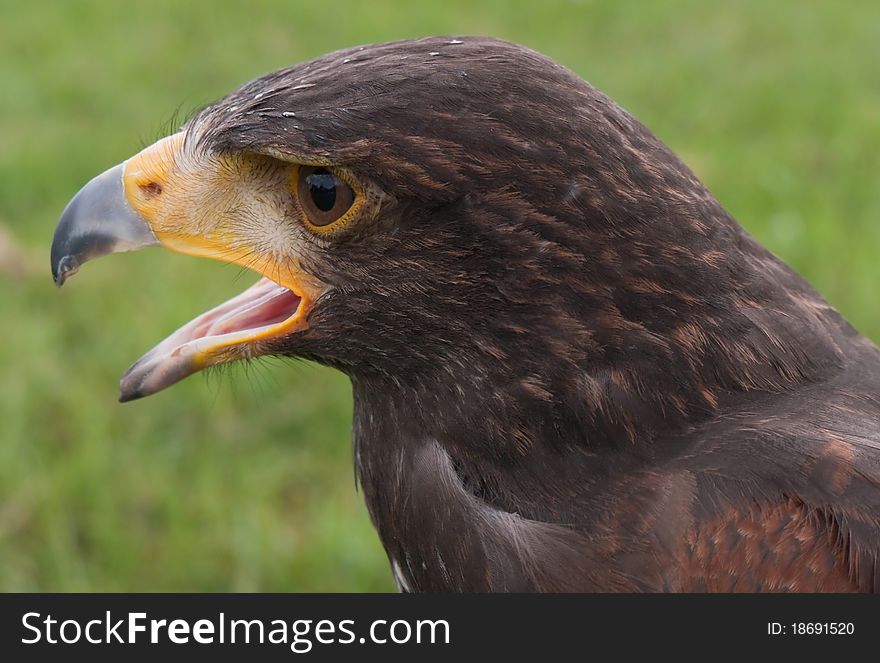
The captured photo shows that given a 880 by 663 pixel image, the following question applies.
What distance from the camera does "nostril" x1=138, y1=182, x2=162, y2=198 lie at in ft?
8.49

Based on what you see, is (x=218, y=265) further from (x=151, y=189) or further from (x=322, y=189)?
(x=322, y=189)

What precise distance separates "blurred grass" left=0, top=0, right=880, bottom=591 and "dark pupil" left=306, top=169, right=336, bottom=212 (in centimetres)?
72

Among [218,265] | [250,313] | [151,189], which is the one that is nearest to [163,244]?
[151,189]

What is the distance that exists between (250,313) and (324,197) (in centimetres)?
41

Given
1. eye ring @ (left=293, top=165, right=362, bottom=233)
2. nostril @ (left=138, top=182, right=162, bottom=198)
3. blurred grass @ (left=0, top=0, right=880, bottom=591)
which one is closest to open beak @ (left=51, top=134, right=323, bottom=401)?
nostril @ (left=138, top=182, right=162, bottom=198)

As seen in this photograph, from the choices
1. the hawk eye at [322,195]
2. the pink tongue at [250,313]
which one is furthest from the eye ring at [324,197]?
the pink tongue at [250,313]

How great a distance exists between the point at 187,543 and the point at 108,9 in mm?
6714

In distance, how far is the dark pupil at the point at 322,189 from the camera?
2355 millimetres

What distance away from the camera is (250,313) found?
2648 millimetres

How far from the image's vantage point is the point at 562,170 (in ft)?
7.63

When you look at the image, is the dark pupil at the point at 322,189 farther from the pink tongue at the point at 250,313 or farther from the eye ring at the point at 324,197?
the pink tongue at the point at 250,313

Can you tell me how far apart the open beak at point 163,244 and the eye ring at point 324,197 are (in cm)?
Answer: 14

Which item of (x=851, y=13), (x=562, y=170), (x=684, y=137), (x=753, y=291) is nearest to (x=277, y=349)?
(x=562, y=170)

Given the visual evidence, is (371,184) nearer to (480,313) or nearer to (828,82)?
(480,313)
